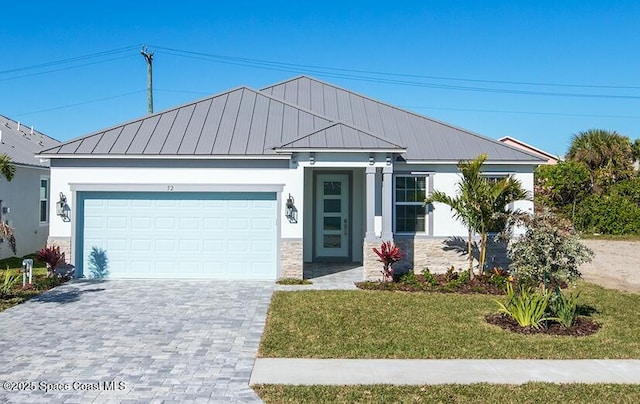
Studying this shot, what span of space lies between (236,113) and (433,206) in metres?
6.65

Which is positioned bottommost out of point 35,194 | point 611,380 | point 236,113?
point 611,380

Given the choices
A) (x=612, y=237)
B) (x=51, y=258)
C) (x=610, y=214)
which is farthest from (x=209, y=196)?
(x=610, y=214)

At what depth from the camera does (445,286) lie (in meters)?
13.1

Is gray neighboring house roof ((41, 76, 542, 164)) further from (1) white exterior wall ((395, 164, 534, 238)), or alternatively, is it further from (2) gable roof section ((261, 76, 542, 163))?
(1) white exterior wall ((395, 164, 534, 238))

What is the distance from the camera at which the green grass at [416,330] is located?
7.79 m

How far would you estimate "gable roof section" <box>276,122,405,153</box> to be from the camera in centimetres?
1347

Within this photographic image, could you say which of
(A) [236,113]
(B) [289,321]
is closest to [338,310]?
(B) [289,321]

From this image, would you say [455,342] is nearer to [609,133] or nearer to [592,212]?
[592,212]

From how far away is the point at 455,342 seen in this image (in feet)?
27.2

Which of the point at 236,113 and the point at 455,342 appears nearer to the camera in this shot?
the point at 455,342

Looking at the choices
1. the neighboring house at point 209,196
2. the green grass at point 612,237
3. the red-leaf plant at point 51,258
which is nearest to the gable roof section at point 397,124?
the neighboring house at point 209,196

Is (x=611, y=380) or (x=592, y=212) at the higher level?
(x=592, y=212)

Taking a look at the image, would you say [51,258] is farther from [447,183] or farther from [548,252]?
[548,252]

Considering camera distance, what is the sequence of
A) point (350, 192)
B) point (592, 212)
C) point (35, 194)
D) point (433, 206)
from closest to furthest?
point (433, 206)
point (350, 192)
point (35, 194)
point (592, 212)
